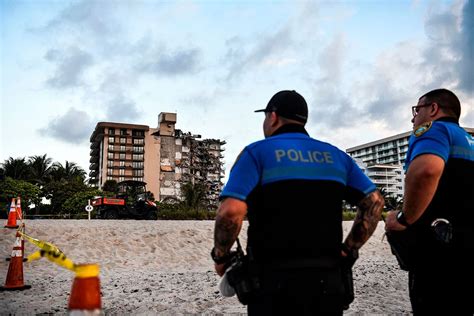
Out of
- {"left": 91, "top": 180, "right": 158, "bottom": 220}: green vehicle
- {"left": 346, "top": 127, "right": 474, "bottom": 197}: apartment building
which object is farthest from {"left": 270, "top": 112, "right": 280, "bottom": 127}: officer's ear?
{"left": 346, "top": 127, "right": 474, "bottom": 197}: apartment building

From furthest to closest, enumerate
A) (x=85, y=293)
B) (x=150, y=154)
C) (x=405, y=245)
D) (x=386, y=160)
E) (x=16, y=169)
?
(x=386, y=160) < (x=150, y=154) < (x=16, y=169) < (x=405, y=245) < (x=85, y=293)

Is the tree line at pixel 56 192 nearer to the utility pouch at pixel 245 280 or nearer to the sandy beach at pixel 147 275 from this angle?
the sandy beach at pixel 147 275

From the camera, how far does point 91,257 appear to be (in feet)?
34.7

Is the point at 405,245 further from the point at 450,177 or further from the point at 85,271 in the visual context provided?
the point at 85,271

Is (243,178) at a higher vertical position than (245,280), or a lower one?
higher

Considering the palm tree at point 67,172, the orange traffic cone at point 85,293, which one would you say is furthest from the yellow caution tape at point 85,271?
the palm tree at point 67,172

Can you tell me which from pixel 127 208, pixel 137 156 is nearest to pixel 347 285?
pixel 127 208

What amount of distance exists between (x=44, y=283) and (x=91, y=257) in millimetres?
3184

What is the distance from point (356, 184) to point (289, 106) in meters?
0.59

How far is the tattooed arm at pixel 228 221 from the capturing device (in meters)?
2.09

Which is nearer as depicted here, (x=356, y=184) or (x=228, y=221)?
(x=228, y=221)

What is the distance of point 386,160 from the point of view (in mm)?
128250

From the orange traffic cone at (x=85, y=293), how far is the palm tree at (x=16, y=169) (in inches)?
2591

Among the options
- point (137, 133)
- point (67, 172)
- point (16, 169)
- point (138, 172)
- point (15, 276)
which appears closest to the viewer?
point (15, 276)
